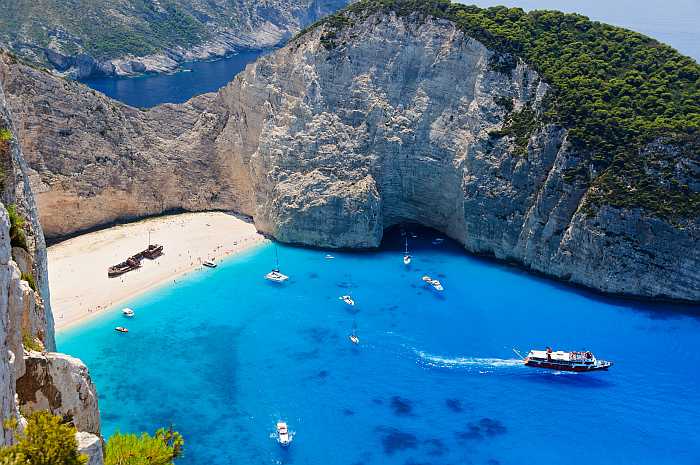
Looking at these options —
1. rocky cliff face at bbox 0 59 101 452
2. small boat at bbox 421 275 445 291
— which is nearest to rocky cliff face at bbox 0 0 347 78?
small boat at bbox 421 275 445 291

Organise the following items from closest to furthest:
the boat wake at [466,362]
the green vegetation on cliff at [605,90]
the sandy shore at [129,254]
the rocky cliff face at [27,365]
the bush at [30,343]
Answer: the rocky cliff face at [27,365] → the bush at [30,343] → the boat wake at [466,362] → the sandy shore at [129,254] → the green vegetation on cliff at [605,90]

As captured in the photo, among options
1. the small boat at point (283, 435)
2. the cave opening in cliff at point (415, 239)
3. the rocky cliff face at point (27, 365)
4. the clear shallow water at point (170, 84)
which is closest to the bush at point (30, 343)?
the rocky cliff face at point (27, 365)

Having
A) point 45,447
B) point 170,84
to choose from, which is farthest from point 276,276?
point 170,84

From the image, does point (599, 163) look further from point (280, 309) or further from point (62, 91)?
point (62, 91)

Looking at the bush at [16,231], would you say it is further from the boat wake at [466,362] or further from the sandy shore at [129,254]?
the boat wake at [466,362]

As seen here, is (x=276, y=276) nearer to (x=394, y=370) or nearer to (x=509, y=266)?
(x=394, y=370)

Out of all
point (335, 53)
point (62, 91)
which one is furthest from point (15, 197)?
point (335, 53)
